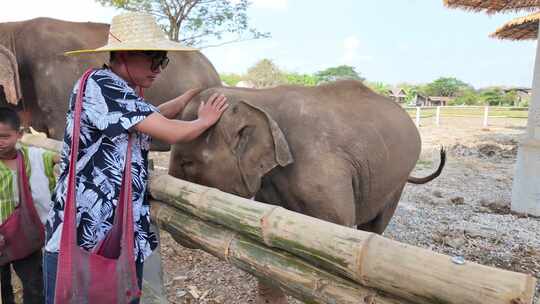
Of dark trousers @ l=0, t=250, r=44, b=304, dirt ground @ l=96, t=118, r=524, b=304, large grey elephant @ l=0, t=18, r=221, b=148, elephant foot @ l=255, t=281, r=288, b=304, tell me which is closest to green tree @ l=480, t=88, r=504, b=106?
dirt ground @ l=96, t=118, r=524, b=304

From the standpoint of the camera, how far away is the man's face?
1647 mm

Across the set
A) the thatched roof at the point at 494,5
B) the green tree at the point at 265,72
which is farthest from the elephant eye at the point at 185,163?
the green tree at the point at 265,72

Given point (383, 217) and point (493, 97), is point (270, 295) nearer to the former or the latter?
point (383, 217)

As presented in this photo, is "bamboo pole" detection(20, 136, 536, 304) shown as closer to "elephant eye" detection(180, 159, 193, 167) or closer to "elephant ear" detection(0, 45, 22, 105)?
"elephant eye" detection(180, 159, 193, 167)

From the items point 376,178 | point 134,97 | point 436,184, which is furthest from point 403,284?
point 436,184

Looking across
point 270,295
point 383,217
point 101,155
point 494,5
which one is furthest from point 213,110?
point 494,5

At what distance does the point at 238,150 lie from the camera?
8.05ft

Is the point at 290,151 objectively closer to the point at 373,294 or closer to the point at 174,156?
the point at 174,156

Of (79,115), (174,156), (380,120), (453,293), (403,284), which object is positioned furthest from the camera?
(380,120)

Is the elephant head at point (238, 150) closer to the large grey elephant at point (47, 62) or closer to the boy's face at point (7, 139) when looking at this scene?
the boy's face at point (7, 139)

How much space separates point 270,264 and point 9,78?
3291 mm

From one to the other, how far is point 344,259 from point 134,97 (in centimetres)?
91

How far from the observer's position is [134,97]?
1528mm

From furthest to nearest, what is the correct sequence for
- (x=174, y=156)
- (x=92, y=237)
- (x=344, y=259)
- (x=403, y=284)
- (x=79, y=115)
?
(x=174, y=156), (x=92, y=237), (x=79, y=115), (x=344, y=259), (x=403, y=284)
